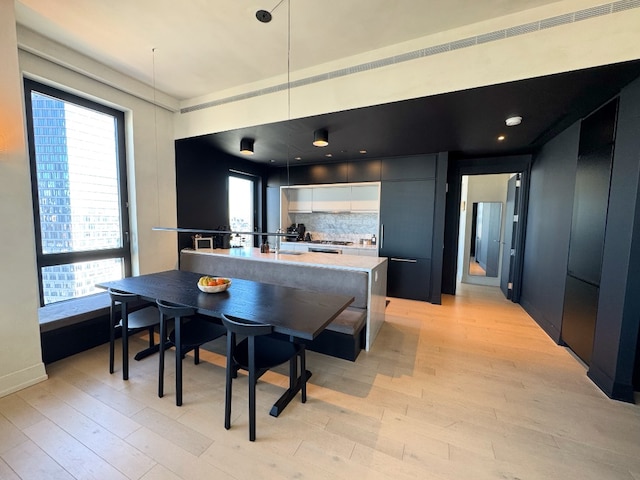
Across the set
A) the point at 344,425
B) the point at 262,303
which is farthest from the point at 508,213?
the point at 262,303

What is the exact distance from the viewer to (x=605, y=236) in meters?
2.26

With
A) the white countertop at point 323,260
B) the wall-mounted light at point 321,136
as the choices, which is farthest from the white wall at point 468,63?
the white countertop at point 323,260

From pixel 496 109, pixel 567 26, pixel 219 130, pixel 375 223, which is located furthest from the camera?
pixel 375 223

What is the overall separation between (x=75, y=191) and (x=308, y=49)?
10.1 ft

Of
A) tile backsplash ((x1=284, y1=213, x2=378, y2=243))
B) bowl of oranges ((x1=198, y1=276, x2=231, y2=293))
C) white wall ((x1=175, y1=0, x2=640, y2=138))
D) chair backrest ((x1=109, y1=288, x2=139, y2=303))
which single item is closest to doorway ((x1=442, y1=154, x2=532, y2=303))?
tile backsplash ((x1=284, y1=213, x2=378, y2=243))

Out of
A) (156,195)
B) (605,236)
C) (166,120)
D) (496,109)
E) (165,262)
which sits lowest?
(165,262)

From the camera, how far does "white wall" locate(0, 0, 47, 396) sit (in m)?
1.98

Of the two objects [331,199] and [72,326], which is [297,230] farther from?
[72,326]

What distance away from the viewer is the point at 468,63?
221 centimetres

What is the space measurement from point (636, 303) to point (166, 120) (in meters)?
5.61

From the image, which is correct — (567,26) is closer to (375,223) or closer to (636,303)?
(636,303)

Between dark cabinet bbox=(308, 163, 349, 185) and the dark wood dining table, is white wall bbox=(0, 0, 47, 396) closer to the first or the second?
the dark wood dining table

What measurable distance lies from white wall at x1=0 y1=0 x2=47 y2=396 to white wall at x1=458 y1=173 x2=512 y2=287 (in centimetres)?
703

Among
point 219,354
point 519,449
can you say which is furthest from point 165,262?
point 519,449
